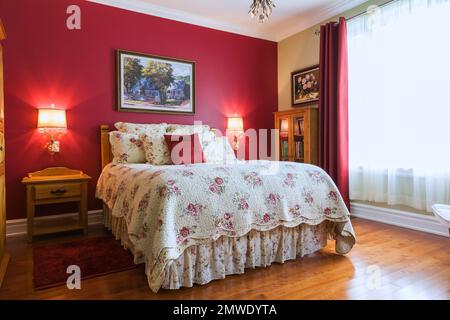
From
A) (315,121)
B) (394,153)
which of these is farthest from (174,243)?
(315,121)

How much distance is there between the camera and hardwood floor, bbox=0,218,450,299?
1.72 meters

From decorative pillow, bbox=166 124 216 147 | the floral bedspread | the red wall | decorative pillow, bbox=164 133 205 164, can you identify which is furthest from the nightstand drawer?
decorative pillow, bbox=166 124 216 147

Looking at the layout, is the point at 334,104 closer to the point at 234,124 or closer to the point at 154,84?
the point at 234,124

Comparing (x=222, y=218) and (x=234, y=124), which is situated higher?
(x=234, y=124)

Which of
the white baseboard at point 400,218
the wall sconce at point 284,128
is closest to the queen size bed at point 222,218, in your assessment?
the white baseboard at point 400,218

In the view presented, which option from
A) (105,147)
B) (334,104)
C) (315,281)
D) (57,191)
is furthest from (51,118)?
(334,104)

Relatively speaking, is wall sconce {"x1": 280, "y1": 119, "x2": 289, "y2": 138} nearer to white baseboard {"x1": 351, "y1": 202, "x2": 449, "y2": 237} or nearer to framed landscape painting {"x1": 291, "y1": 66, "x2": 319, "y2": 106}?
framed landscape painting {"x1": 291, "y1": 66, "x2": 319, "y2": 106}

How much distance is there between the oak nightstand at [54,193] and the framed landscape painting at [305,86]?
311cm

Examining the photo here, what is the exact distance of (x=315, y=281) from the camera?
6.20 ft

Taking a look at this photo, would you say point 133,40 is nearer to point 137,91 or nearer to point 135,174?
point 137,91

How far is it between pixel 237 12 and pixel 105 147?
8.01 feet

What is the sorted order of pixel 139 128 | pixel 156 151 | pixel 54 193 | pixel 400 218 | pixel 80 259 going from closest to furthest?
1. pixel 80 259
2. pixel 54 193
3. pixel 156 151
4. pixel 400 218
5. pixel 139 128

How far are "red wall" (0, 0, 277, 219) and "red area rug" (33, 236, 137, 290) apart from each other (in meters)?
0.83

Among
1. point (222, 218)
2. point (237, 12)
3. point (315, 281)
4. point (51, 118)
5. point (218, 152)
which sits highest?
Result: point (237, 12)
